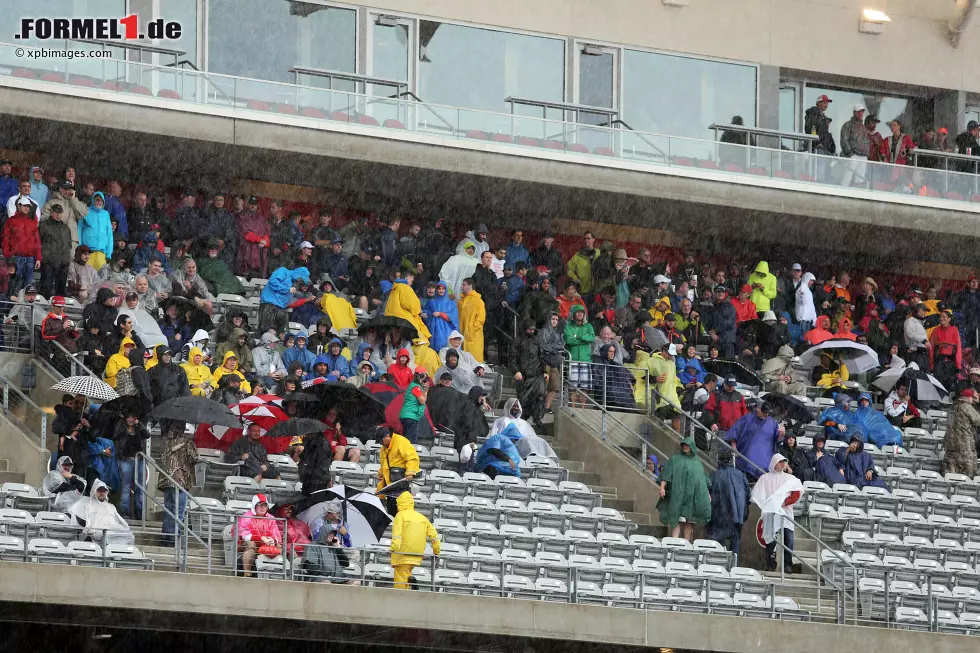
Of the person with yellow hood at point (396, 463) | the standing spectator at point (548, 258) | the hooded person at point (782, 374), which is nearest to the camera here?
Result: the person with yellow hood at point (396, 463)

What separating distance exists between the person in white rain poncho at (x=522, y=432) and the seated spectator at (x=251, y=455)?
2818mm

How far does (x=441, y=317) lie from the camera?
78.3 feet

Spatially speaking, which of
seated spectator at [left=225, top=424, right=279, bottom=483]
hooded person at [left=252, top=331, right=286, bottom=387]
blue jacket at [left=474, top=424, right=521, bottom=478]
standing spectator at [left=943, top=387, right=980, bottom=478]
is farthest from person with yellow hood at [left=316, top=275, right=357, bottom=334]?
standing spectator at [left=943, top=387, right=980, bottom=478]

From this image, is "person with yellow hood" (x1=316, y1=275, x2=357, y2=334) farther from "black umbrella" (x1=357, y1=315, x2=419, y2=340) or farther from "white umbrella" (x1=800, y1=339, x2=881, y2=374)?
"white umbrella" (x1=800, y1=339, x2=881, y2=374)

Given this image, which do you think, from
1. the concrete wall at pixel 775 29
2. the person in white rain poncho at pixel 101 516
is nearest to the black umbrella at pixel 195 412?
the person in white rain poncho at pixel 101 516

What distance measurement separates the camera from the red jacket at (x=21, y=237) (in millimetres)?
22578

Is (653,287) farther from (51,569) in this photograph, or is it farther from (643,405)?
(51,569)

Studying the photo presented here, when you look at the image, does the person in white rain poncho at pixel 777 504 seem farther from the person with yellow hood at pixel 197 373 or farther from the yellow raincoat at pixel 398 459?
the person with yellow hood at pixel 197 373

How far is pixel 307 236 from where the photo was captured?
2716 centimetres

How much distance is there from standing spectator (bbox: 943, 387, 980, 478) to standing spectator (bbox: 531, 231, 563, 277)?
590 centimetres

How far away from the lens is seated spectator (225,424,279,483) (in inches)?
760

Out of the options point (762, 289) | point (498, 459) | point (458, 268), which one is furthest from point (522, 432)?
point (762, 289)

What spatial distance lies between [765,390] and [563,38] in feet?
23.5

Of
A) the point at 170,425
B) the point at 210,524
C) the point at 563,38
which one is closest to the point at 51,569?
the point at 210,524
